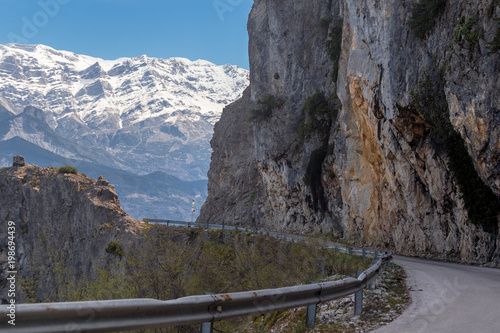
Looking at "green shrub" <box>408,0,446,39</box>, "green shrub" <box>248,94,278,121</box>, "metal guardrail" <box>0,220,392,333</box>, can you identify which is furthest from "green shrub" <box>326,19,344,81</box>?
"metal guardrail" <box>0,220,392,333</box>

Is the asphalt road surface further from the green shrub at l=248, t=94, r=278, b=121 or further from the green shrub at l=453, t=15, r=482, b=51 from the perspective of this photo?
the green shrub at l=248, t=94, r=278, b=121

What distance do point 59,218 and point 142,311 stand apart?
54.5 metres

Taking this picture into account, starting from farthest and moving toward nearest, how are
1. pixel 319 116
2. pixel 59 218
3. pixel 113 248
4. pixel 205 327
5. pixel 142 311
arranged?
pixel 59 218 → pixel 319 116 → pixel 113 248 → pixel 205 327 → pixel 142 311

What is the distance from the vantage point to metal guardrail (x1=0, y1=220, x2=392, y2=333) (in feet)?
10.8

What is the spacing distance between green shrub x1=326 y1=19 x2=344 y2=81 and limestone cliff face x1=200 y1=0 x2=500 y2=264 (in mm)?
755

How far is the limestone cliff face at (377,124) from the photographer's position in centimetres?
1850

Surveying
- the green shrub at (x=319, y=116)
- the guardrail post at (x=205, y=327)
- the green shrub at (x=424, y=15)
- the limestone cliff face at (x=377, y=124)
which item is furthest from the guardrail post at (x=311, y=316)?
the green shrub at (x=319, y=116)

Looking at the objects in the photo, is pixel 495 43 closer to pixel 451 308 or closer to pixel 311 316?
pixel 451 308

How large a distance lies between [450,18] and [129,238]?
3357 centimetres

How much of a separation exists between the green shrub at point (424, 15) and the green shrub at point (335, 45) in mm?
20360

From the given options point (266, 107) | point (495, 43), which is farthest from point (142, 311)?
point (266, 107)

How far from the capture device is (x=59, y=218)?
53031 millimetres

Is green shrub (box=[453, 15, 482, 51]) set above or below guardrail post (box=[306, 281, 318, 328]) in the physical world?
above

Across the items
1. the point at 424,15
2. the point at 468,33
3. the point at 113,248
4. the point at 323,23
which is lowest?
the point at 113,248
